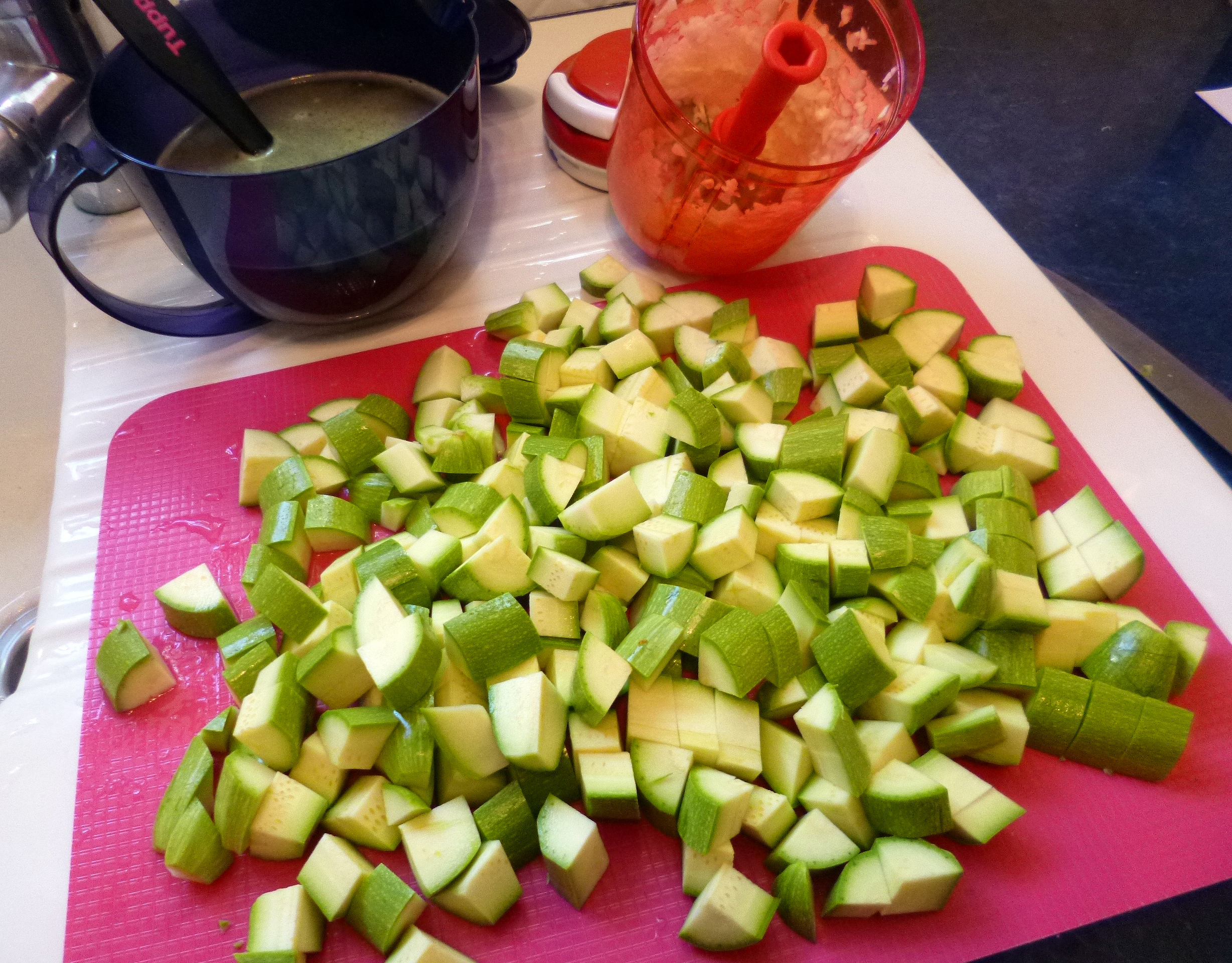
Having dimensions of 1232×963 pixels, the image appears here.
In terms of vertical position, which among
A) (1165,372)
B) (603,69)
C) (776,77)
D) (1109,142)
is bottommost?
(1165,372)

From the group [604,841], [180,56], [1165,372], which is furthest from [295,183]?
[1165,372]

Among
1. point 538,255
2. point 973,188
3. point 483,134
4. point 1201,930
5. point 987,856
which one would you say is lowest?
point 1201,930

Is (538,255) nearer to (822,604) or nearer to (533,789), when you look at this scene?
(822,604)

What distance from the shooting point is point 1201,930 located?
4.46 ft

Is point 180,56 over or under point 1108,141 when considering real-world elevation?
over

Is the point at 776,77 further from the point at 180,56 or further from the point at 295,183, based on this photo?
the point at 180,56

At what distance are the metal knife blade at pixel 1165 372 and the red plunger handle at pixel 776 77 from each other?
92 centimetres

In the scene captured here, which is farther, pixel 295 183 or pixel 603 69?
pixel 603 69

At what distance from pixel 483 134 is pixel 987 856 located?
6.57 ft

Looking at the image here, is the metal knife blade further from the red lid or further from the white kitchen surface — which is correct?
the red lid

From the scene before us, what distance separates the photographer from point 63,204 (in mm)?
1429

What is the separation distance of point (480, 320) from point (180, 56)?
728 millimetres

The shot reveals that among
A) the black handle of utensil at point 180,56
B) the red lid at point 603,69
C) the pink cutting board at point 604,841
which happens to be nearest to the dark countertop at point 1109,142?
the pink cutting board at point 604,841

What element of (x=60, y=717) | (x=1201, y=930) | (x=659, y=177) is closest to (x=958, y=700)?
(x=1201, y=930)
